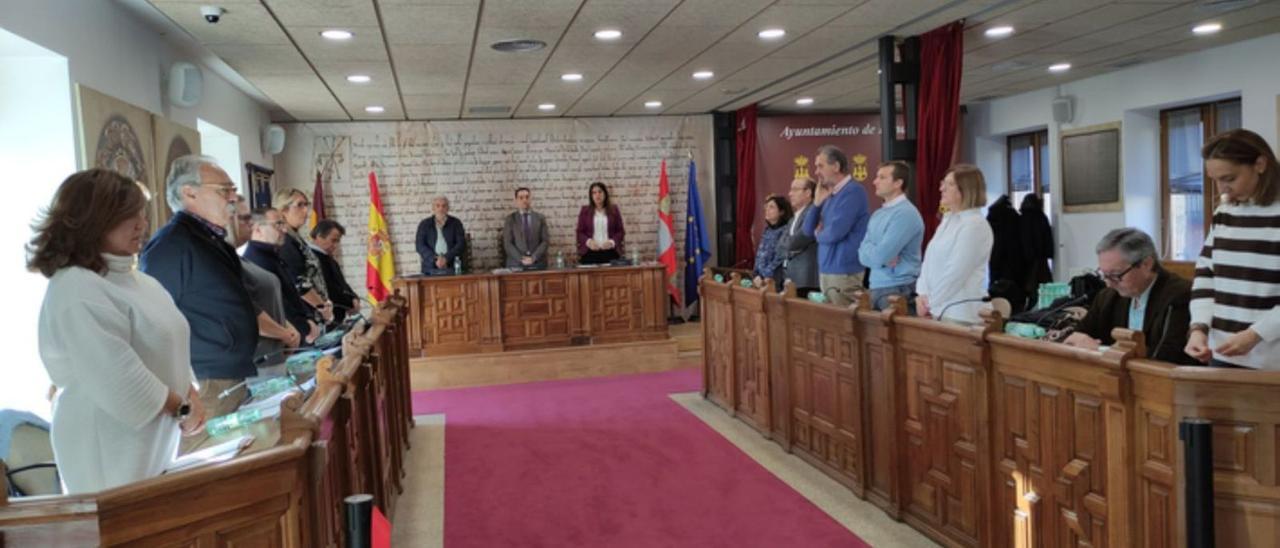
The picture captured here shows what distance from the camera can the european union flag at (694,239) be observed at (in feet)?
35.0

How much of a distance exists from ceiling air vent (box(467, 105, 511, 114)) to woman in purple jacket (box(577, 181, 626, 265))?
4.16 ft

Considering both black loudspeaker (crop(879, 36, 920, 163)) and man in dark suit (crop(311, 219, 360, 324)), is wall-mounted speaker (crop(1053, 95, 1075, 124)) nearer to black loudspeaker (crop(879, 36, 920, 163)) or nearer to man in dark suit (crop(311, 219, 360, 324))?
black loudspeaker (crop(879, 36, 920, 163))

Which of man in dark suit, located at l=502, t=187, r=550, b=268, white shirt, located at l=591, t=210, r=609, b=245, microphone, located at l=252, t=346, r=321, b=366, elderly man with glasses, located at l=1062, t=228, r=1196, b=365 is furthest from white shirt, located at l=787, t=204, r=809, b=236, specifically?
white shirt, located at l=591, t=210, r=609, b=245

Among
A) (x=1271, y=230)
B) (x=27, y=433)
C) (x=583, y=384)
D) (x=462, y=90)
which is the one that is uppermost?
(x=462, y=90)

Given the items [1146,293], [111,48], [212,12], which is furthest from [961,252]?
[111,48]

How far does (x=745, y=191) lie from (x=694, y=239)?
0.84 meters

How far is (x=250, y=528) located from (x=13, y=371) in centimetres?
338

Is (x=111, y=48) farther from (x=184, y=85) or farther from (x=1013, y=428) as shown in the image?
(x=1013, y=428)

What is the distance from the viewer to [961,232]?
3.78 metres

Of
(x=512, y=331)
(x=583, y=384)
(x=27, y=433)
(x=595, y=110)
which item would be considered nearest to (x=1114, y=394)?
(x=27, y=433)

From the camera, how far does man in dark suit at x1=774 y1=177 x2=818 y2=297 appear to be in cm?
557

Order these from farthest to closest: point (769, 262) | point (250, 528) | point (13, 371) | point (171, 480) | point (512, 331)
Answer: point (512, 331) → point (769, 262) → point (13, 371) → point (250, 528) → point (171, 480)

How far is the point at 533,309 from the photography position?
8391mm

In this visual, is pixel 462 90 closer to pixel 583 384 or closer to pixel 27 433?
pixel 583 384
